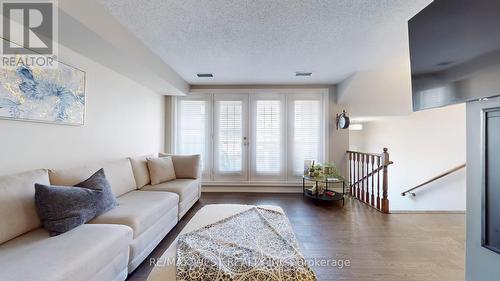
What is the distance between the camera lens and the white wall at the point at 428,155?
385cm

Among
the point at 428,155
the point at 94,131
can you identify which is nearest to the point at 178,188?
the point at 94,131

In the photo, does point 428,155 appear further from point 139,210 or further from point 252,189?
point 139,210

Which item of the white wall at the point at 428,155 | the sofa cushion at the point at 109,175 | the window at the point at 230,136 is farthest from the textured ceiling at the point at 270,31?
the white wall at the point at 428,155

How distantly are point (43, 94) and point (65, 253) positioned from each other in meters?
1.53

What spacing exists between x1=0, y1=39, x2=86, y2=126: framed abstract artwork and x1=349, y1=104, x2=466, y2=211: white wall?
5872 mm

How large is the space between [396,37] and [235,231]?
2701 mm

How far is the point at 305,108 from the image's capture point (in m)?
4.42

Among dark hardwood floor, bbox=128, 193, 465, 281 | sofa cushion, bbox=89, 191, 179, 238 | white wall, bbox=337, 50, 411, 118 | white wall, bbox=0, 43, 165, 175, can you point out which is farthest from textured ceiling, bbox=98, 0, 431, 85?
dark hardwood floor, bbox=128, 193, 465, 281

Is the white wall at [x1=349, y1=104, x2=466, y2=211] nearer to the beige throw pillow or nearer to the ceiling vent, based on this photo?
the ceiling vent

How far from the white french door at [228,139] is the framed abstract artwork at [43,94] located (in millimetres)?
2484

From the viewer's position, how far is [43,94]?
189cm

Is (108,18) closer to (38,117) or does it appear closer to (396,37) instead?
(38,117)

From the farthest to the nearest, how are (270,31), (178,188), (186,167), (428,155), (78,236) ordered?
(428,155)
(186,167)
(178,188)
(270,31)
(78,236)

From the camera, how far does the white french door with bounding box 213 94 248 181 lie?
14.7 ft
